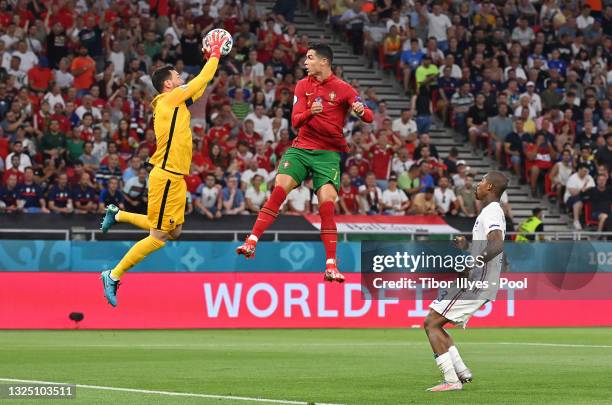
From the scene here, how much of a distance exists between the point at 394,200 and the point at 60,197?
772cm

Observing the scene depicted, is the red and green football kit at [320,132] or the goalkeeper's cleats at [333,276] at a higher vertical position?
the red and green football kit at [320,132]

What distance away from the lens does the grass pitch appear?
11789mm

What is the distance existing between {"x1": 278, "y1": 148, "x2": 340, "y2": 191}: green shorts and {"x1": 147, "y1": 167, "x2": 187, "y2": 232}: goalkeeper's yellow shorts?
1239 millimetres

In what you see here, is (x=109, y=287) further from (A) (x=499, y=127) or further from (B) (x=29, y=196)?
(A) (x=499, y=127)

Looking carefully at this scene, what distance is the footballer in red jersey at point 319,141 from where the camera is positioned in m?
14.9

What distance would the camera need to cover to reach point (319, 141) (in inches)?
594

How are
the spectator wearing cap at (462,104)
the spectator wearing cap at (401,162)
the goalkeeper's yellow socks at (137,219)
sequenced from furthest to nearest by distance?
the spectator wearing cap at (462,104) → the spectator wearing cap at (401,162) → the goalkeeper's yellow socks at (137,219)

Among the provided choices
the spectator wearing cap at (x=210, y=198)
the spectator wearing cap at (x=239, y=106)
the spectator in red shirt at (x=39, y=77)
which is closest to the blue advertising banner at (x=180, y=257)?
the spectator wearing cap at (x=210, y=198)

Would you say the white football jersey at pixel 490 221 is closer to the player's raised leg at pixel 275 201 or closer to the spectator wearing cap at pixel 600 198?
the player's raised leg at pixel 275 201

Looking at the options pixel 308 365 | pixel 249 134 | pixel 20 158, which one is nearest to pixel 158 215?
pixel 308 365

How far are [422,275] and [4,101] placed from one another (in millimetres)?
10188

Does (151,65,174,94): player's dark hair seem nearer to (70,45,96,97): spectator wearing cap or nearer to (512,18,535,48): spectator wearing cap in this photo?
(70,45,96,97): spectator wearing cap

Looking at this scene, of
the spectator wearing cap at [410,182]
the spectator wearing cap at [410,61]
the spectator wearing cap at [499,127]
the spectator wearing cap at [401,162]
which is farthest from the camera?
the spectator wearing cap at [410,61]

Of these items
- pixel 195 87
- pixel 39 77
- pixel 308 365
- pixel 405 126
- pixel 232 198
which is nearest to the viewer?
pixel 195 87
